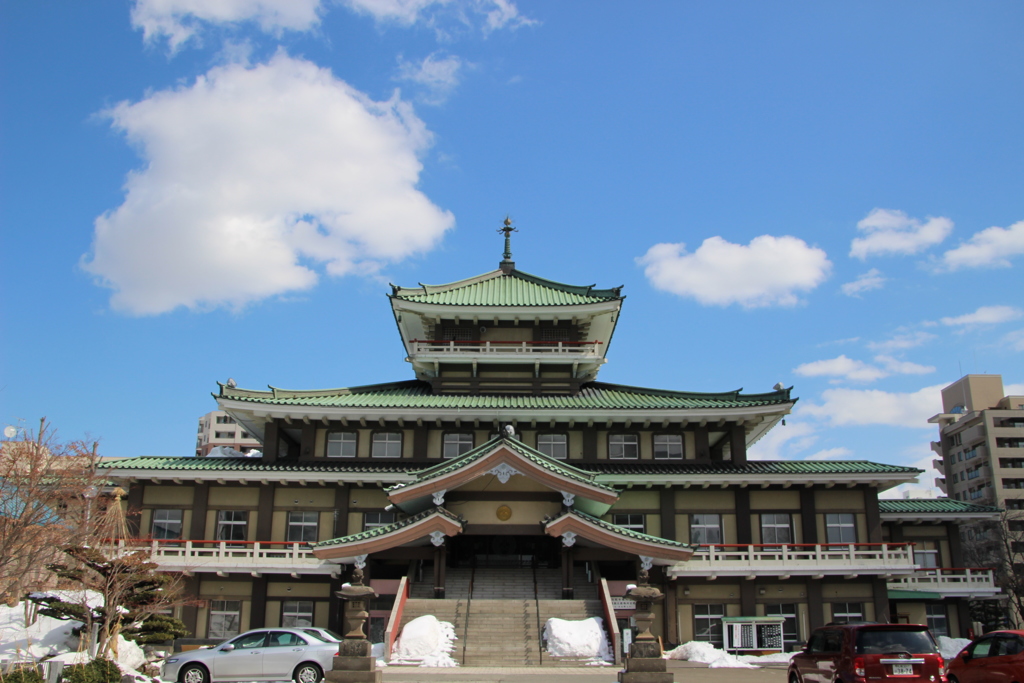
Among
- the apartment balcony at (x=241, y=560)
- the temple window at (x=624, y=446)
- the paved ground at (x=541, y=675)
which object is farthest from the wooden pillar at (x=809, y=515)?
the apartment balcony at (x=241, y=560)

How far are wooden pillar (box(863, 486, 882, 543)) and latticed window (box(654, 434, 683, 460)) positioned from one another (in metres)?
7.74

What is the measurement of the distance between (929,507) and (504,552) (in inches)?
779

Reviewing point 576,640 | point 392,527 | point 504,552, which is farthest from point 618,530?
point 392,527

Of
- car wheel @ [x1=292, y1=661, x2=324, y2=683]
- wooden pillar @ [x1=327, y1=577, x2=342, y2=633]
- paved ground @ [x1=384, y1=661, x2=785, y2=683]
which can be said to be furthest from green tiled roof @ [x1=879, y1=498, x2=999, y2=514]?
car wheel @ [x1=292, y1=661, x2=324, y2=683]

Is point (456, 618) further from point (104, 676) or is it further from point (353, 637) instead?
point (104, 676)

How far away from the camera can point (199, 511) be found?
108 feet

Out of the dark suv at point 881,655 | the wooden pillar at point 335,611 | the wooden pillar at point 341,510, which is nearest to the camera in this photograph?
the dark suv at point 881,655

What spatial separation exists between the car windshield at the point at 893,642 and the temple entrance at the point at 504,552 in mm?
16283

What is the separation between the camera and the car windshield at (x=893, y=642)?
14984 mm

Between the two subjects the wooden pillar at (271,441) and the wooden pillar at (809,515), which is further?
the wooden pillar at (271,441)

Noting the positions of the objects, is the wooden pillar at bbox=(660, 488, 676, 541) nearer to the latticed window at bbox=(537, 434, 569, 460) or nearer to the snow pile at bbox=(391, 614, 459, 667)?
the latticed window at bbox=(537, 434, 569, 460)

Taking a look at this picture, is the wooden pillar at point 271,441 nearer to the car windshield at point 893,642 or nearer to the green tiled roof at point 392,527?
the green tiled roof at point 392,527

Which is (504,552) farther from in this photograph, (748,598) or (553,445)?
(748,598)

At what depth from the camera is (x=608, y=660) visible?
2347 cm
